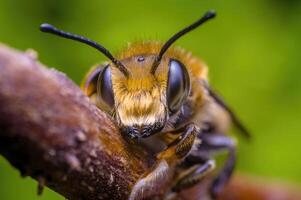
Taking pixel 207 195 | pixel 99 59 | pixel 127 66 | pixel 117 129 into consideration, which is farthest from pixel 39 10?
pixel 117 129

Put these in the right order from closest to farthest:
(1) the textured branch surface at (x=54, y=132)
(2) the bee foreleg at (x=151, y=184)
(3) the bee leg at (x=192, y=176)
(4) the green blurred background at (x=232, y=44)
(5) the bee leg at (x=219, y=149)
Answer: (1) the textured branch surface at (x=54, y=132) < (2) the bee foreleg at (x=151, y=184) < (3) the bee leg at (x=192, y=176) < (5) the bee leg at (x=219, y=149) < (4) the green blurred background at (x=232, y=44)

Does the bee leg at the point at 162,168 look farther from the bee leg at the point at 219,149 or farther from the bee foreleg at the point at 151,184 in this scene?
the bee leg at the point at 219,149

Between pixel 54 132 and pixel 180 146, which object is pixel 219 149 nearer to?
pixel 180 146

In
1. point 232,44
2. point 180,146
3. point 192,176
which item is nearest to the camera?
point 180,146

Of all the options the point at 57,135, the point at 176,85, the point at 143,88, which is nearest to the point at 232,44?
the point at 176,85

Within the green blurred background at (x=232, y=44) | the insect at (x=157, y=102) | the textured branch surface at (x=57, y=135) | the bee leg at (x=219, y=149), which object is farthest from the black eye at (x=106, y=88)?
the green blurred background at (x=232, y=44)

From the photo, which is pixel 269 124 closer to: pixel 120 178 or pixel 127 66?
pixel 127 66

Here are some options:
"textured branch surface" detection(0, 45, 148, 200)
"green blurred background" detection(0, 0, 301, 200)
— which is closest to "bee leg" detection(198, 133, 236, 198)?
"green blurred background" detection(0, 0, 301, 200)
